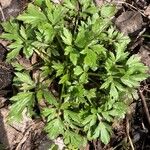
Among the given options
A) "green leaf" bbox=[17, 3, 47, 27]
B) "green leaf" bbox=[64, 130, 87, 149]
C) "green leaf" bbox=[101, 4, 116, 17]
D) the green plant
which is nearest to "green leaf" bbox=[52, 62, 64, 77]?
the green plant

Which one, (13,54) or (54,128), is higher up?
(13,54)

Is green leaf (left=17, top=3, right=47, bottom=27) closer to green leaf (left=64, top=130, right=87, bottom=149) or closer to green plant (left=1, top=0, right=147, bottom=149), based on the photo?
green plant (left=1, top=0, right=147, bottom=149)

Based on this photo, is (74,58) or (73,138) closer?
(74,58)

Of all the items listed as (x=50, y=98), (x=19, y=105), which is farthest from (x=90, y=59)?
(x=19, y=105)

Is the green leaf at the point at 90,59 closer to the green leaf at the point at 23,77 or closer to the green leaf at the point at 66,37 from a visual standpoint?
the green leaf at the point at 66,37

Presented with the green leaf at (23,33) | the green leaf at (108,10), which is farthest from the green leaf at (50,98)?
the green leaf at (108,10)

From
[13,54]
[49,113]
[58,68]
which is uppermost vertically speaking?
[58,68]

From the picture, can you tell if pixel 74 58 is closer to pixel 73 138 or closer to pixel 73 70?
pixel 73 70

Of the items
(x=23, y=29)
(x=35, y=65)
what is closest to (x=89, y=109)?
(x=35, y=65)

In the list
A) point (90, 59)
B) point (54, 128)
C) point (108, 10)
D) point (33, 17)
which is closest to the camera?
point (90, 59)

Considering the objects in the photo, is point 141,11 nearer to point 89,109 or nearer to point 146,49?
point 146,49
